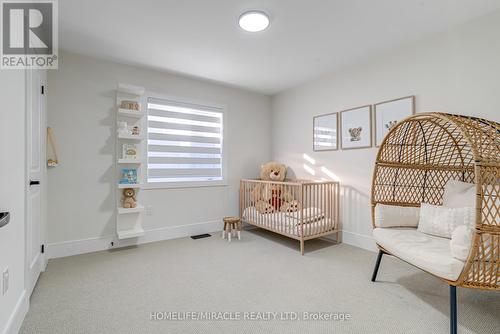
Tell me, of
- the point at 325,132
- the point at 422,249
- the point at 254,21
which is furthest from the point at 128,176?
the point at 422,249

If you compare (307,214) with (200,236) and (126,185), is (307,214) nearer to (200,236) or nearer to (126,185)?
(200,236)

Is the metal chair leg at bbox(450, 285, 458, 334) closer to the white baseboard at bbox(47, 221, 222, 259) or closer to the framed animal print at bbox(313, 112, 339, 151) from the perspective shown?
the framed animal print at bbox(313, 112, 339, 151)

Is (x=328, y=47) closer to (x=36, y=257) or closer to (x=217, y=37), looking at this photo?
(x=217, y=37)

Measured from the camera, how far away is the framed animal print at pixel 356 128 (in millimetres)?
2924

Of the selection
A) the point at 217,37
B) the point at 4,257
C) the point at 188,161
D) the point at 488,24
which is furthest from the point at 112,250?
the point at 488,24

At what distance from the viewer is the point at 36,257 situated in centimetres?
212

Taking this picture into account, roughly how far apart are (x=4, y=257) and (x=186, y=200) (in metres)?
2.24

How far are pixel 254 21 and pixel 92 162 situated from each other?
94.1 inches

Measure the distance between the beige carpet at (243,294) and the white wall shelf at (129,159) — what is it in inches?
13.6

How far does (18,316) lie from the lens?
147cm

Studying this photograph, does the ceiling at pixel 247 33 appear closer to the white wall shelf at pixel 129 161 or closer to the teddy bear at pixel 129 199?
the white wall shelf at pixel 129 161

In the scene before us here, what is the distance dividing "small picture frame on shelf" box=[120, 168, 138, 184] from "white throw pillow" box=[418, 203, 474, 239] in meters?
3.09

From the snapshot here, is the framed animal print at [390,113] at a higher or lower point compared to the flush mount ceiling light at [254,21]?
lower

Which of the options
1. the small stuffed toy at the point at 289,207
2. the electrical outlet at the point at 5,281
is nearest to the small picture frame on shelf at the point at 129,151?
the electrical outlet at the point at 5,281
